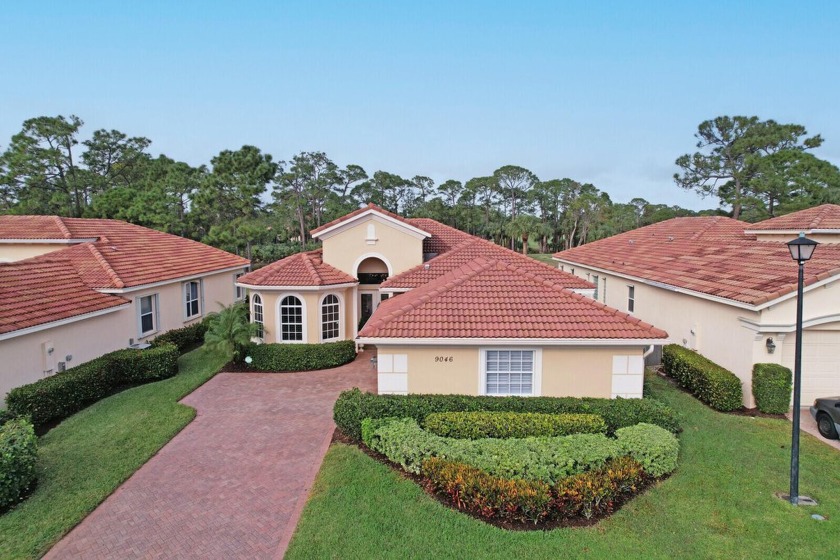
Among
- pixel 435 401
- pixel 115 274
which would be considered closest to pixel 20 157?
pixel 115 274

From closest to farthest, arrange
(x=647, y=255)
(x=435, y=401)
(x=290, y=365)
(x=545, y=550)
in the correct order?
1. (x=545, y=550)
2. (x=435, y=401)
3. (x=290, y=365)
4. (x=647, y=255)

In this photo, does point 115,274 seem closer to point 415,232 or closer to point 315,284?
point 315,284

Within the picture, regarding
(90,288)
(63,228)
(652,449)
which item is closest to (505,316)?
(652,449)

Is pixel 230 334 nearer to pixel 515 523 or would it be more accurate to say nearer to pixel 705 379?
pixel 515 523

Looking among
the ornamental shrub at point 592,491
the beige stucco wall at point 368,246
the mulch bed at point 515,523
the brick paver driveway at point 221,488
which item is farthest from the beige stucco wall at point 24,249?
the ornamental shrub at point 592,491

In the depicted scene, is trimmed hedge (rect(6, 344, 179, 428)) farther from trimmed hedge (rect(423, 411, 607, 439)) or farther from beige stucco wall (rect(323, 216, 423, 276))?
trimmed hedge (rect(423, 411, 607, 439))

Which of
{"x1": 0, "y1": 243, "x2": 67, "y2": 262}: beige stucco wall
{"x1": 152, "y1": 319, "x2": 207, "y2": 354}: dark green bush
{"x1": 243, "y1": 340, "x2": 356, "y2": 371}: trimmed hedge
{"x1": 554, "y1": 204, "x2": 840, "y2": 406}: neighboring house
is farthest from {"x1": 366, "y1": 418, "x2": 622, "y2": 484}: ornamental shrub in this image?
{"x1": 0, "y1": 243, "x2": 67, "y2": 262}: beige stucco wall
